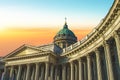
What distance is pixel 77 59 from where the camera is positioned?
143 feet

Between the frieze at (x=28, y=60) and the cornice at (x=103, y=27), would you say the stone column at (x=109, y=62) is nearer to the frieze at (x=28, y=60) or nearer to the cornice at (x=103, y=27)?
the cornice at (x=103, y=27)

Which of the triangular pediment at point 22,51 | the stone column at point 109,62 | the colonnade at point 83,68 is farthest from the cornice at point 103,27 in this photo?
the triangular pediment at point 22,51

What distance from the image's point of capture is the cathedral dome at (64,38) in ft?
244

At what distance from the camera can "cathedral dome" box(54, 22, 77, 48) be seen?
2932 inches

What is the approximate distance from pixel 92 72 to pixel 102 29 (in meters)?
10.5

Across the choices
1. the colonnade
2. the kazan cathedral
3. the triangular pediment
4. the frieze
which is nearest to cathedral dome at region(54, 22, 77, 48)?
the kazan cathedral

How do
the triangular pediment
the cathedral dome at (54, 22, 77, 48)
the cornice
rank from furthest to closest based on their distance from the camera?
1. the cathedral dome at (54, 22, 77, 48)
2. the triangular pediment
3. the cornice

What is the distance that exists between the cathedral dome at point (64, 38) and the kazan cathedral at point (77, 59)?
2037cm

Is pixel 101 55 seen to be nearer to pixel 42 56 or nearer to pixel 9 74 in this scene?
pixel 42 56

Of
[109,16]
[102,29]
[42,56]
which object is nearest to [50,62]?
[42,56]

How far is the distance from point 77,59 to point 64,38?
105 feet

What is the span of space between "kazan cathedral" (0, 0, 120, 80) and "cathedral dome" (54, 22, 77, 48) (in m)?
20.4

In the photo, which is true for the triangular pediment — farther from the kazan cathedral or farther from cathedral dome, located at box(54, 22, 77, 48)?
cathedral dome, located at box(54, 22, 77, 48)

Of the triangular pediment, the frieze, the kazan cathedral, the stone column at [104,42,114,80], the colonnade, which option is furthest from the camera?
the triangular pediment
